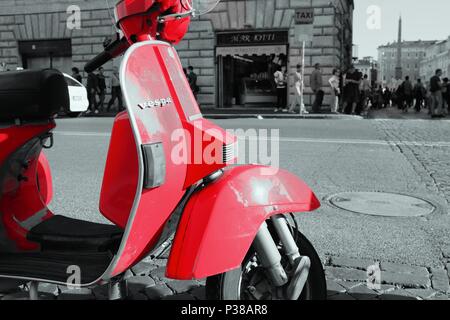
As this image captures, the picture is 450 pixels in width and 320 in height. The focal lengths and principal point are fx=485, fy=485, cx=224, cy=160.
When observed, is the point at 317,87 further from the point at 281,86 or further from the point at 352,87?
the point at 281,86

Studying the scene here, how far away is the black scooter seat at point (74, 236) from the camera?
7.02ft

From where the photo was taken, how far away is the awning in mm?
20689

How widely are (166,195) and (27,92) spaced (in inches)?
35.7

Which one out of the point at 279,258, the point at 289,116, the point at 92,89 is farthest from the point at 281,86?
the point at 279,258

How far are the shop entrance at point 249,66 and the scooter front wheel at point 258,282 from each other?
1920 centimetres

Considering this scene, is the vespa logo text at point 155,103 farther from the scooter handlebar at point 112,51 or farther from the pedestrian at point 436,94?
the pedestrian at point 436,94

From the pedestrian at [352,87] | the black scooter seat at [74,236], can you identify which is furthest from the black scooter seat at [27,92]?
the pedestrian at [352,87]

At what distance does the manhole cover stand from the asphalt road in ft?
0.42

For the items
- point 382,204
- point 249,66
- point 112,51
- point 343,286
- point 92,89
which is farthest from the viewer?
point 249,66

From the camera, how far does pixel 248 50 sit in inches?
830

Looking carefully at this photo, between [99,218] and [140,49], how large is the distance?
2600 millimetres

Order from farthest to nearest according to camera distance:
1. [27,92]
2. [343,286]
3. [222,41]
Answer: [222,41] → [343,286] → [27,92]

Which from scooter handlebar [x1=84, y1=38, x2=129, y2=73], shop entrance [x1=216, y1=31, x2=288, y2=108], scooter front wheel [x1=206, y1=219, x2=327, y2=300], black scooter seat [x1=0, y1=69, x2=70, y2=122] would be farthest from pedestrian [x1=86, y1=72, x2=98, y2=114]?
scooter front wheel [x1=206, y1=219, x2=327, y2=300]
